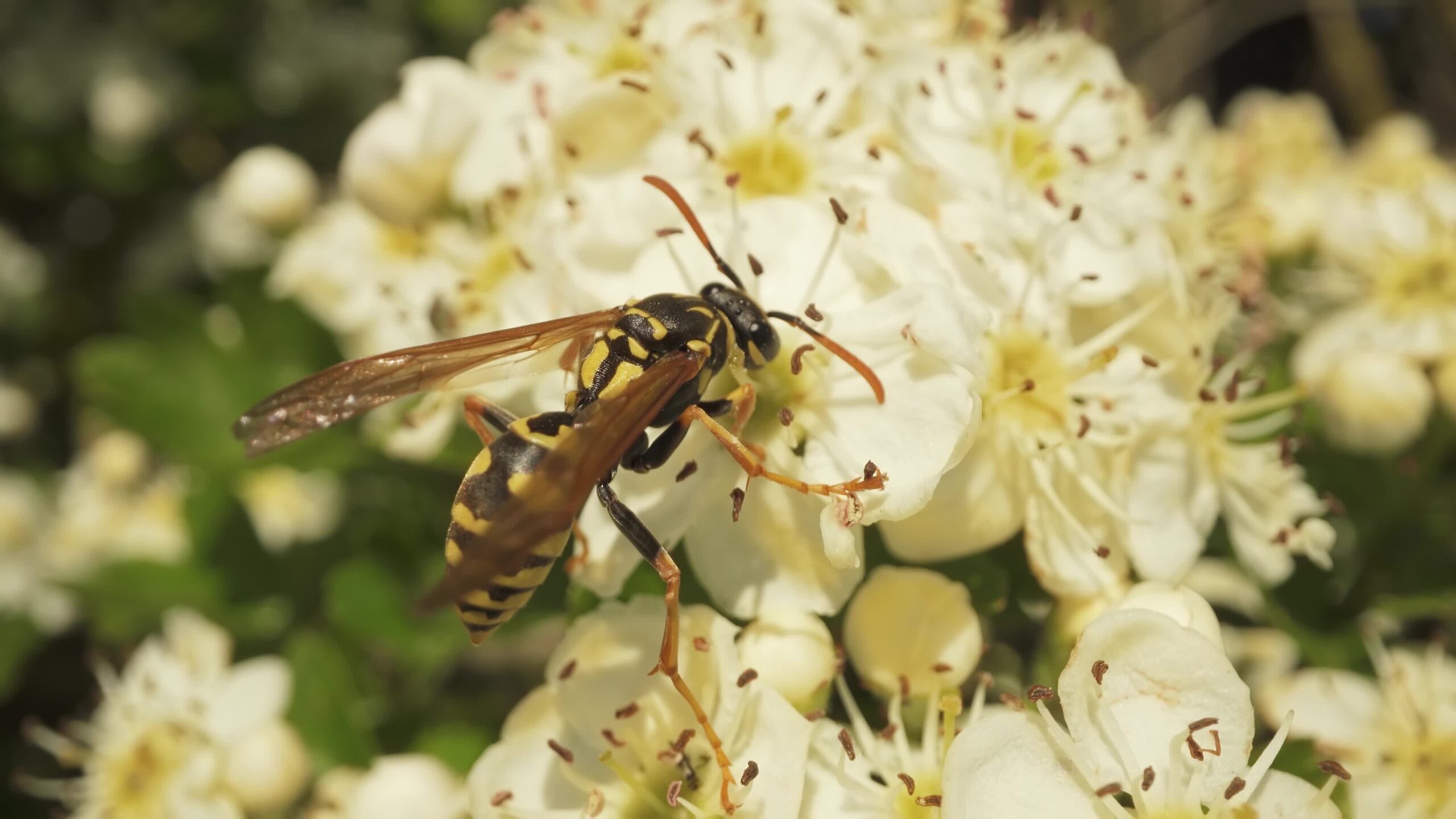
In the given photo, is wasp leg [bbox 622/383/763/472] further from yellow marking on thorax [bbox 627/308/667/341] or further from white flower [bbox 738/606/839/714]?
white flower [bbox 738/606/839/714]

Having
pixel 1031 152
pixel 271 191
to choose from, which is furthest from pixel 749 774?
pixel 271 191

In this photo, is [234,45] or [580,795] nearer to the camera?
[580,795]

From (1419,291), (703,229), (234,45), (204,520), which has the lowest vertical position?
(1419,291)

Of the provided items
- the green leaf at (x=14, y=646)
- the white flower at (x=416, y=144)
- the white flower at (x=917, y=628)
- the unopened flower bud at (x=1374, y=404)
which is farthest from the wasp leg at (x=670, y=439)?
the green leaf at (x=14, y=646)

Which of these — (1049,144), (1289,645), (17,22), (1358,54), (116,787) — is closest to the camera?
(1049,144)

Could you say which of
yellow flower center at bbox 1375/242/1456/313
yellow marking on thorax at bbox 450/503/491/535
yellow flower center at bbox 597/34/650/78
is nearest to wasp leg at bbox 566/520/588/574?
yellow marking on thorax at bbox 450/503/491/535

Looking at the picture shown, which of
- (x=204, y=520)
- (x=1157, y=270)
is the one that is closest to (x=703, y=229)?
(x=1157, y=270)

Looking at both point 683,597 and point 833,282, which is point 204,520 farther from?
point 833,282

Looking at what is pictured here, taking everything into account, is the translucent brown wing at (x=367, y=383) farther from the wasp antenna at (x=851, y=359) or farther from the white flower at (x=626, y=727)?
the white flower at (x=626, y=727)
